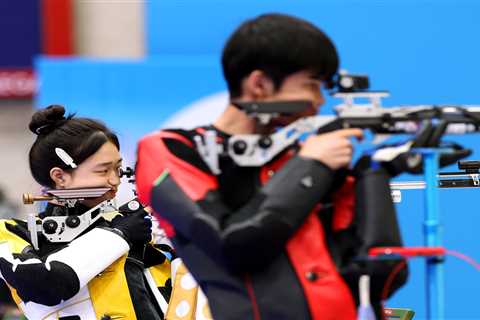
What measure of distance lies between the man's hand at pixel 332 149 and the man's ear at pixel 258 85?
143 mm

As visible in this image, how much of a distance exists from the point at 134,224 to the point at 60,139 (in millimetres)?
358

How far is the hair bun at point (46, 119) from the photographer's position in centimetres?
358

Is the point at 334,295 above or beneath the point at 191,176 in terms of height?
beneath

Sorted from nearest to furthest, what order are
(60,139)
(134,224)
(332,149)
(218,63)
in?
(332,149) → (134,224) → (60,139) → (218,63)

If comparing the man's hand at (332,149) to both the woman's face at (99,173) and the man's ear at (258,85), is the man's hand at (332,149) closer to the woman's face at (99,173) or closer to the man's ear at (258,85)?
the man's ear at (258,85)

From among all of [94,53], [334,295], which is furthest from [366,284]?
[94,53]

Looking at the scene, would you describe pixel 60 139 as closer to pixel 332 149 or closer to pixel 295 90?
pixel 295 90

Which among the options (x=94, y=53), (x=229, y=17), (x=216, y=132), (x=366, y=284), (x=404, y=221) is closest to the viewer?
(x=366, y=284)

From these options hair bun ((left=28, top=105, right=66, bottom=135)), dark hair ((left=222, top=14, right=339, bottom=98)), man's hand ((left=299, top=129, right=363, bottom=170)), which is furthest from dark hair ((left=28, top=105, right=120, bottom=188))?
man's hand ((left=299, top=129, right=363, bottom=170))

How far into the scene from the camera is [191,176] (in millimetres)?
2424

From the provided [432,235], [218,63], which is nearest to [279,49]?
[432,235]

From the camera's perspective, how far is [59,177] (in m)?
3.60

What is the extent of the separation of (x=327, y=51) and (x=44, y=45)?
744 cm

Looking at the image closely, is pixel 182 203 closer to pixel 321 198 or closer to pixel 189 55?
pixel 321 198
